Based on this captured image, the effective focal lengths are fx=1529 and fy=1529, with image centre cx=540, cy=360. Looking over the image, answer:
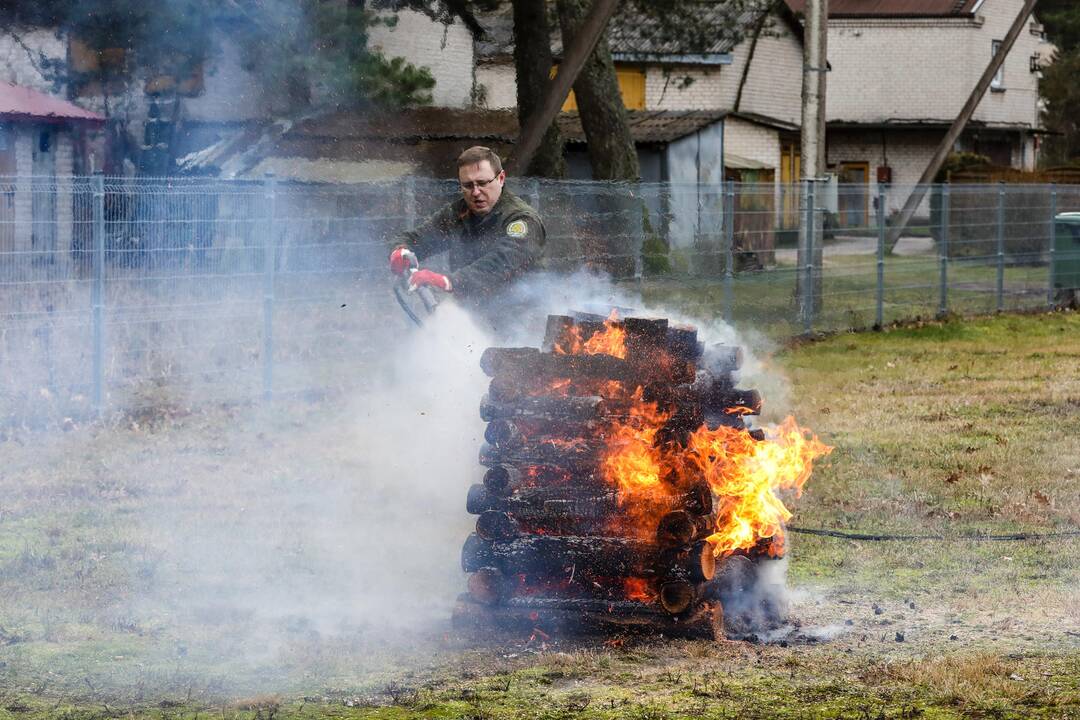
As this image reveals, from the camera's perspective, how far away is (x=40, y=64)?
1844 cm

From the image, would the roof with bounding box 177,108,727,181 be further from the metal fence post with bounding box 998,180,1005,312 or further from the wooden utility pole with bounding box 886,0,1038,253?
the metal fence post with bounding box 998,180,1005,312

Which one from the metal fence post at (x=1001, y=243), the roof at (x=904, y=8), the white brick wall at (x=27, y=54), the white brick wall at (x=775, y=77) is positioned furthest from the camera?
the roof at (x=904, y=8)

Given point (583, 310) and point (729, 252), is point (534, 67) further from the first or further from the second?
point (583, 310)

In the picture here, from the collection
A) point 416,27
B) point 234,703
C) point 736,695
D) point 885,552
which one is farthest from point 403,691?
point 416,27

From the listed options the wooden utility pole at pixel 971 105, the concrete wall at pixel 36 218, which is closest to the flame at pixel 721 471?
the concrete wall at pixel 36 218

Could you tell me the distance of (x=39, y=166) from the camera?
2280 centimetres

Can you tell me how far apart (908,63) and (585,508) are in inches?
1894

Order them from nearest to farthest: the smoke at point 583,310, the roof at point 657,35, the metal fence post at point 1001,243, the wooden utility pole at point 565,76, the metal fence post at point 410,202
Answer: the smoke at point 583,310 < the metal fence post at point 410,202 < the wooden utility pole at point 565,76 < the metal fence post at point 1001,243 < the roof at point 657,35

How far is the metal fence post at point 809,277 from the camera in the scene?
759 inches

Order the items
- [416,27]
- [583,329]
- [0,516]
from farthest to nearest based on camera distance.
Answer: [416,27], [0,516], [583,329]

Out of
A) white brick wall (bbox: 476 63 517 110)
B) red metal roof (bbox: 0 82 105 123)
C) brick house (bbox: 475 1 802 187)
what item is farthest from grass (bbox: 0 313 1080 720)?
brick house (bbox: 475 1 802 187)

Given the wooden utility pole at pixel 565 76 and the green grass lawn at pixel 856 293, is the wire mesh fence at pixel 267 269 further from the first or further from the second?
the wooden utility pole at pixel 565 76

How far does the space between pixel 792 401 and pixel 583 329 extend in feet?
23.3

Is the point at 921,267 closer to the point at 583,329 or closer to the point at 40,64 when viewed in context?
the point at 40,64
